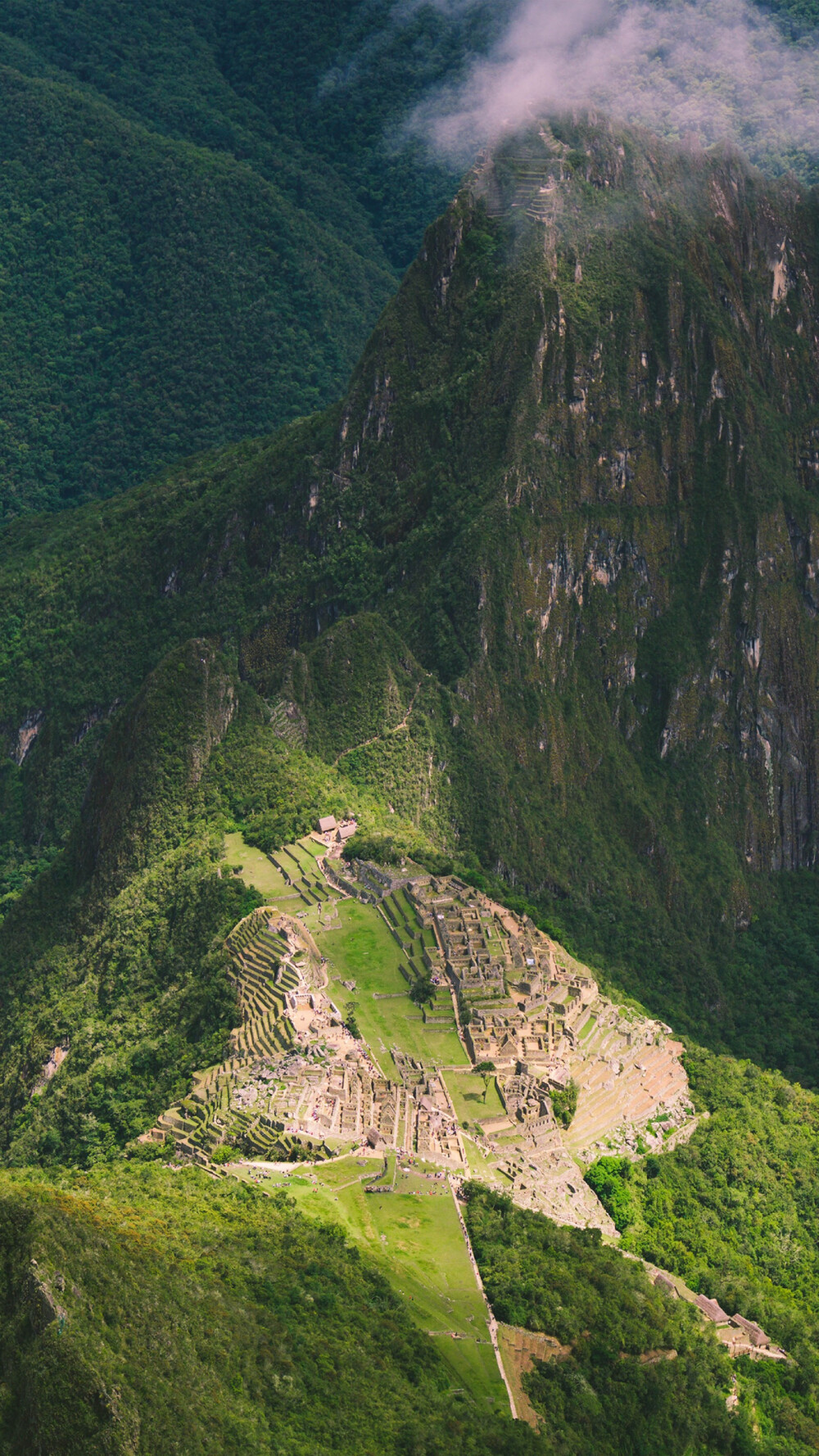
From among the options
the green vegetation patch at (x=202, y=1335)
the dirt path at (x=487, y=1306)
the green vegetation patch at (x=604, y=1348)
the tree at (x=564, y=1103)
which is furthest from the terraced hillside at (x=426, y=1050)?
the green vegetation patch at (x=202, y=1335)

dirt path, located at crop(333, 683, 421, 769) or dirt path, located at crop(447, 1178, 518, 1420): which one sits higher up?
dirt path, located at crop(333, 683, 421, 769)

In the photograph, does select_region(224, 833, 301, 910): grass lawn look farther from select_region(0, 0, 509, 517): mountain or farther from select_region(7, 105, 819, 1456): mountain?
select_region(0, 0, 509, 517): mountain

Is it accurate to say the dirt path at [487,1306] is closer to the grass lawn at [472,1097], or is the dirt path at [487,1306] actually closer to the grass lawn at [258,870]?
the grass lawn at [472,1097]

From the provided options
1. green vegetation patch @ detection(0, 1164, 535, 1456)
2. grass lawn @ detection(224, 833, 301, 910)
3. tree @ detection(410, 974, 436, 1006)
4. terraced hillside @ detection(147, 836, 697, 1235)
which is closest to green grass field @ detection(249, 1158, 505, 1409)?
green vegetation patch @ detection(0, 1164, 535, 1456)

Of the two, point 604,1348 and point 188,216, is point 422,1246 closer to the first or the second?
point 604,1348

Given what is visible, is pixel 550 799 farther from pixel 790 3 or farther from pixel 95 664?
pixel 790 3

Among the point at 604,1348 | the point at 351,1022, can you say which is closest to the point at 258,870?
the point at 351,1022

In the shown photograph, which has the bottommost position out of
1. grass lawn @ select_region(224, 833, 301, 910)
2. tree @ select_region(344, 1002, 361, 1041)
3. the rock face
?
tree @ select_region(344, 1002, 361, 1041)

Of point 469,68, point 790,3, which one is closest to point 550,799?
point 790,3
